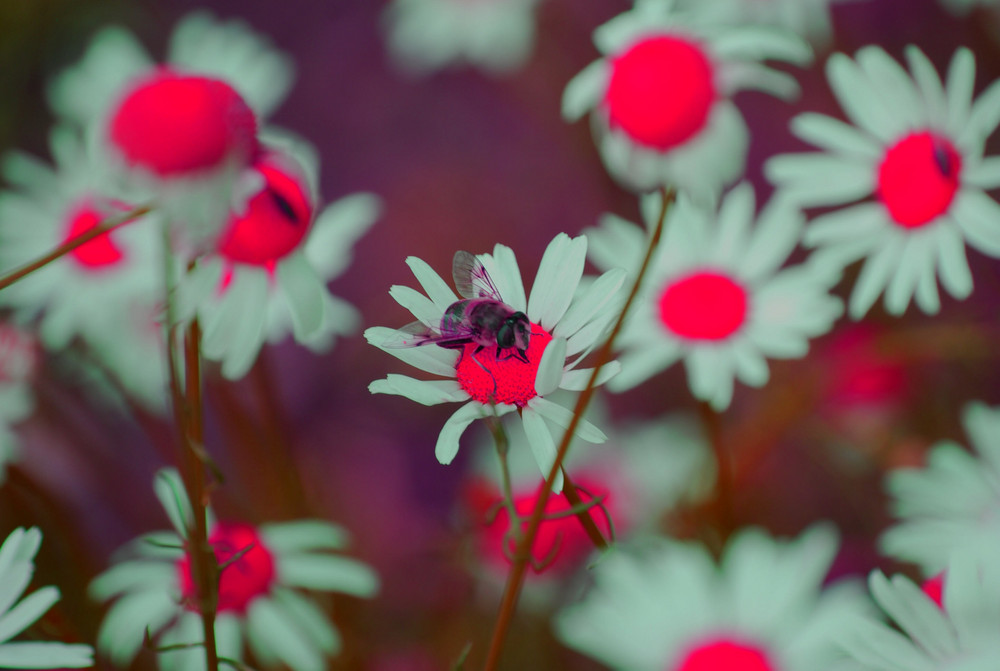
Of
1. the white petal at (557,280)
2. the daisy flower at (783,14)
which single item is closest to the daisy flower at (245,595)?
the white petal at (557,280)

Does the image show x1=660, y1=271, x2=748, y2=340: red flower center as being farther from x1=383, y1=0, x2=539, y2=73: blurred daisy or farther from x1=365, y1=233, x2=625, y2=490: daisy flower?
x1=383, y1=0, x2=539, y2=73: blurred daisy

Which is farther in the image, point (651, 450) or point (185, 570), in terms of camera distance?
point (651, 450)

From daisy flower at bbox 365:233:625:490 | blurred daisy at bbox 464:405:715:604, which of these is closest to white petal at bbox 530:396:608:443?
daisy flower at bbox 365:233:625:490

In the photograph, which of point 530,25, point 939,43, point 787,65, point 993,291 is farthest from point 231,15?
point 993,291

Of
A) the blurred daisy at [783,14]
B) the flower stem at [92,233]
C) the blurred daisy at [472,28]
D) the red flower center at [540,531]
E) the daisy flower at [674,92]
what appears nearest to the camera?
the flower stem at [92,233]

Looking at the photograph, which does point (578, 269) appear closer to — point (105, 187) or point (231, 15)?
point (105, 187)

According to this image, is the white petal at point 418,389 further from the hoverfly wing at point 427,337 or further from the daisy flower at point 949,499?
the daisy flower at point 949,499
